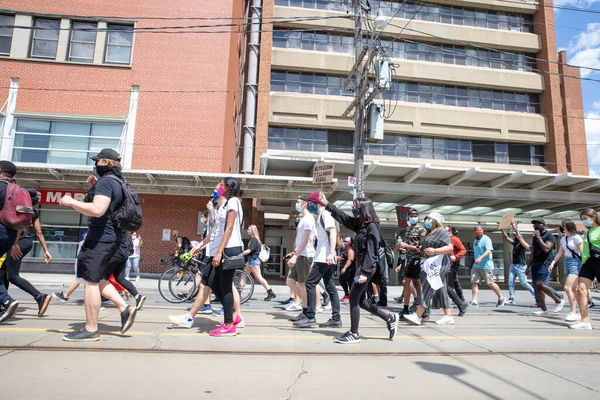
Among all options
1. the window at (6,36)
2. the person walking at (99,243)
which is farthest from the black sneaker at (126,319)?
the window at (6,36)

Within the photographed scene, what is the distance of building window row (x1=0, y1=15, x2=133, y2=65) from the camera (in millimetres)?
18234

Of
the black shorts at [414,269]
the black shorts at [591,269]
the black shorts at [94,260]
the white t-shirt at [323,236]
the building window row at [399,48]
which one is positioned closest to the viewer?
the black shorts at [94,260]

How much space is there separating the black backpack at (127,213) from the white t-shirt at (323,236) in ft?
8.24

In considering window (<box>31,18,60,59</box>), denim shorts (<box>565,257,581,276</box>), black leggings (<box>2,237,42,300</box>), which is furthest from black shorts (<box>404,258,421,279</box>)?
window (<box>31,18,60,59</box>)

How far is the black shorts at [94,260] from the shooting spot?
3973 millimetres

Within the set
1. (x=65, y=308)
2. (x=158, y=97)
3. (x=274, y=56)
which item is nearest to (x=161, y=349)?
(x=65, y=308)

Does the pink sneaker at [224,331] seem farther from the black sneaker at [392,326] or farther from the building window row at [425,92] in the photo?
the building window row at [425,92]

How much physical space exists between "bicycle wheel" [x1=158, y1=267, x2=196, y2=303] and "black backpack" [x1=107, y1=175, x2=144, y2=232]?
13.4 ft

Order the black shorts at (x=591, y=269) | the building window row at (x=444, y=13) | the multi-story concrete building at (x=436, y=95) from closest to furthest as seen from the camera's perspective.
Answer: the black shorts at (x=591, y=269) < the multi-story concrete building at (x=436, y=95) < the building window row at (x=444, y=13)

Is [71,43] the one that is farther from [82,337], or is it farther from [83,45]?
[82,337]

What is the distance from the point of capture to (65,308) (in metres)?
6.29

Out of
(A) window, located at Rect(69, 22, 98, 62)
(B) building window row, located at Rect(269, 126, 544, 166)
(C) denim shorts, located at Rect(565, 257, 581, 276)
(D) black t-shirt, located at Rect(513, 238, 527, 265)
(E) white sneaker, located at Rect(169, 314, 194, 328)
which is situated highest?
(A) window, located at Rect(69, 22, 98, 62)

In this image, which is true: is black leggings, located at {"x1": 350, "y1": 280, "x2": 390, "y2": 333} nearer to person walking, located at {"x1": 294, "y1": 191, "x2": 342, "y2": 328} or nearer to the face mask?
person walking, located at {"x1": 294, "y1": 191, "x2": 342, "y2": 328}

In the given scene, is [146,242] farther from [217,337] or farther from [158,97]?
[217,337]
